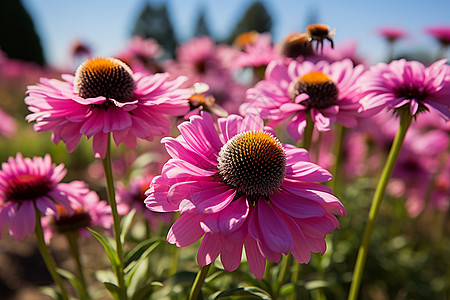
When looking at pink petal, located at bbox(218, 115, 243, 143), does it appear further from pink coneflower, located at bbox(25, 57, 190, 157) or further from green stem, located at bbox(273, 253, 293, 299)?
green stem, located at bbox(273, 253, 293, 299)

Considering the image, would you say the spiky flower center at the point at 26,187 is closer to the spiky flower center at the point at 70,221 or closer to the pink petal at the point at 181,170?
the spiky flower center at the point at 70,221

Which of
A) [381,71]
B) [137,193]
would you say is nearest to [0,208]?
[137,193]

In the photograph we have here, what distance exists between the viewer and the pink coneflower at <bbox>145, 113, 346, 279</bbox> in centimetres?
76

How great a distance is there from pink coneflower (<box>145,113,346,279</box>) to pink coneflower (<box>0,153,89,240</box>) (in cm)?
53

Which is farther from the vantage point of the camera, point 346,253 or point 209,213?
point 346,253

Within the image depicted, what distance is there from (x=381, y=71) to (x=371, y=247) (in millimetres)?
1496

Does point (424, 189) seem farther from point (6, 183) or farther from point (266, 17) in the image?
point (266, 17)

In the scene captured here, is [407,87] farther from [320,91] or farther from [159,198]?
[159,198]

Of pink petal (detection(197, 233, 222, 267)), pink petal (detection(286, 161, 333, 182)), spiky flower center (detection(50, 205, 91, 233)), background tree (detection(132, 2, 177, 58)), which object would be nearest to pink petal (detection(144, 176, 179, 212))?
pink petal (detection(197, 233, 222, 267))

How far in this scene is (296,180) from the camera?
945 mm

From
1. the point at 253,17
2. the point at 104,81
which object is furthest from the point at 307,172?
the point at 253,17

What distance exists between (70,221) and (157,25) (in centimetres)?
2685

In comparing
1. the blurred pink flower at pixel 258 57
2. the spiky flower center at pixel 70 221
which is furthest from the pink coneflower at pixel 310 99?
the spiky flower center at pixel 70 221

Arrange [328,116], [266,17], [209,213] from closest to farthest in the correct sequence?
1. [209,213]
2. [328,116]
3. [266,17]
